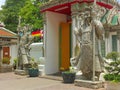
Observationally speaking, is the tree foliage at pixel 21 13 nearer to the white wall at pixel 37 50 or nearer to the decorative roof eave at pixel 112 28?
the white wall at pixel 37 50

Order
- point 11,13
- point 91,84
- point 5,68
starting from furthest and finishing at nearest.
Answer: point 11,13 < point 5,68 < point 91,84

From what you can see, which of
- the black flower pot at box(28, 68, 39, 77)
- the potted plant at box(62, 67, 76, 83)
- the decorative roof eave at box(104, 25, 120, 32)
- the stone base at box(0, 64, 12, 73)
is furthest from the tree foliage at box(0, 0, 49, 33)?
the potted plant at box(62, 67, 76, 83)

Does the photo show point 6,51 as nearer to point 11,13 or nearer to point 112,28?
point 11,13

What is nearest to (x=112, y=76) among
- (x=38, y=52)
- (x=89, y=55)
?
(x=89, y=55)

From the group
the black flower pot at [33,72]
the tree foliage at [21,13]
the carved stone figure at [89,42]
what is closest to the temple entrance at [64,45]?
the black flower pot at [33,72]

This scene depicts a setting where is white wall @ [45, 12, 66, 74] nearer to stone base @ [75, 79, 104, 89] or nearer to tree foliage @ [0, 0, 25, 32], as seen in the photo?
stone base @ [75, 79, 104, 89]

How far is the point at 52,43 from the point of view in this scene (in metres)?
12.8

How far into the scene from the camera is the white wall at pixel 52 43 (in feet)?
41.0

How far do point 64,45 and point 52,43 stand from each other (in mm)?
752

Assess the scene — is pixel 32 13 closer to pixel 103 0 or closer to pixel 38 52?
pixel 38 52

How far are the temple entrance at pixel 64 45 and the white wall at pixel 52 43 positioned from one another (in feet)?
0.75

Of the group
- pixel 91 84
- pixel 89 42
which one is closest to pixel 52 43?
pixel 89 42

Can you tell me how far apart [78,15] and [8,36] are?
8.68m

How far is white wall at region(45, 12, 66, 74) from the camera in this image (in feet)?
41.0
